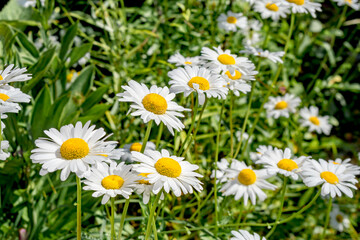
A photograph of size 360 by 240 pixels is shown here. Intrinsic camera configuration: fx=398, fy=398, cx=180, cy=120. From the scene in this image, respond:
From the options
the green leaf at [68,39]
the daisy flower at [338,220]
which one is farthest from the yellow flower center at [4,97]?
the daisy flower at [338,220]

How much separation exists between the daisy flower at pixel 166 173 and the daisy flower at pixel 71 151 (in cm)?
9

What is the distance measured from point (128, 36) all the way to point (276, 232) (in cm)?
129

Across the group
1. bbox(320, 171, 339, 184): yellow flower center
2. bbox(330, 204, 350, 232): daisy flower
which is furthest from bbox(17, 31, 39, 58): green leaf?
bbox(330, 204, 350, 232): daisy flower

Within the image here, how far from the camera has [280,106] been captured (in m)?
2.20

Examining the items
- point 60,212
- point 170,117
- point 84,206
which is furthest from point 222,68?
point 60,212

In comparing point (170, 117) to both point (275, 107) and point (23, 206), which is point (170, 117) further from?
point (275, 107)

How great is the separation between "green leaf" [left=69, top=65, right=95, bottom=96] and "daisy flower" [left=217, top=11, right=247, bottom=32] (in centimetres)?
70

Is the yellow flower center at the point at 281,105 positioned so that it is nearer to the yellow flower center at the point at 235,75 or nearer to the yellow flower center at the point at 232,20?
the yellow flower center at the point at 232,20

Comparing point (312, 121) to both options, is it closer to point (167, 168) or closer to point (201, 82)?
point (201, 82)

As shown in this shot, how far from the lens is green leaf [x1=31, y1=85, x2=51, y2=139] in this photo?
1.71 m

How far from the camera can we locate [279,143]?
2.26 m

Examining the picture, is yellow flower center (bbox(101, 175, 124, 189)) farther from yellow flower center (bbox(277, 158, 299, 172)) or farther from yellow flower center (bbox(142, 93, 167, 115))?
yellow flower center (bbox(277, 158, 299, 172))

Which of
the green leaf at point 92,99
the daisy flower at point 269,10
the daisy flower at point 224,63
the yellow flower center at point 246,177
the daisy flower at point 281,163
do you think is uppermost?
the daisy flower at point 224,63

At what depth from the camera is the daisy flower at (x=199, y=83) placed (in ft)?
3.64
